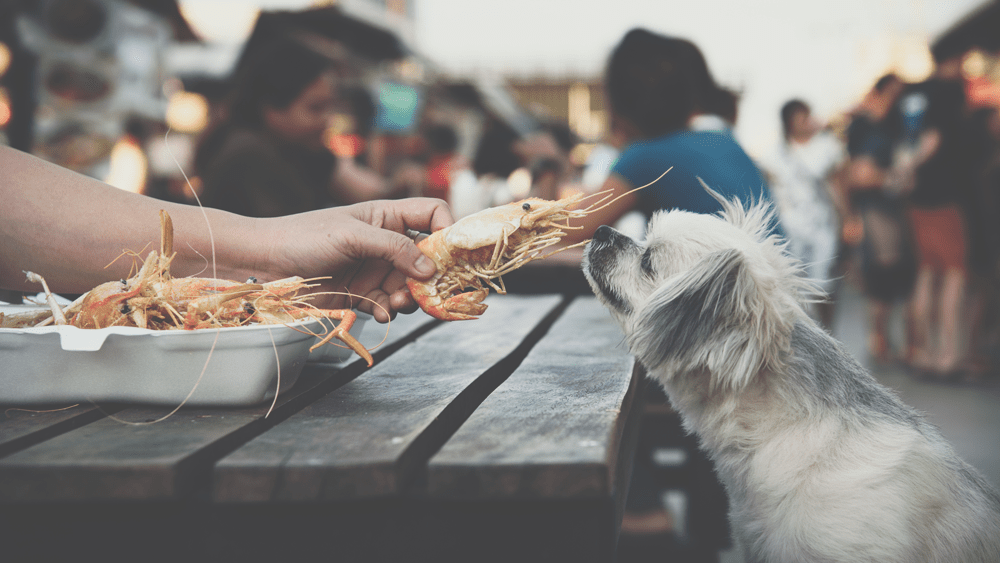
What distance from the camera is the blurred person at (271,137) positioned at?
12.8 ft

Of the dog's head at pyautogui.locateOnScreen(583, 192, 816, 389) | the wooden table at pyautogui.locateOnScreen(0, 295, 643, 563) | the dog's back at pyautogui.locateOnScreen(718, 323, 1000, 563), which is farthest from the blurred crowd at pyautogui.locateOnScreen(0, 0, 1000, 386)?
the wooden table at pyautogui.locateOnScreen(0, 295, 643, 563)

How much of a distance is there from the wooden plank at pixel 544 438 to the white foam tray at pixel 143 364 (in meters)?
0.43

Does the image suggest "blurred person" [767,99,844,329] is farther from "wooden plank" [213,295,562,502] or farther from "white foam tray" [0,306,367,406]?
"white foam tray" [0,306,367,406]

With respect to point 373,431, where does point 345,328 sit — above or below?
above

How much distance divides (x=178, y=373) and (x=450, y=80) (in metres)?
20.4

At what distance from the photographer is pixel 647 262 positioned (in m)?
1.96

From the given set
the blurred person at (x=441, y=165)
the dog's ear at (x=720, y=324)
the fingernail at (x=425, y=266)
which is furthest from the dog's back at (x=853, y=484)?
the blurred person at (x=441, y=165)

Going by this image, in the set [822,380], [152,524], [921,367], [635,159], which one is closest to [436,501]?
[152,524]

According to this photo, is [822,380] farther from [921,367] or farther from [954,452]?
[921,367]

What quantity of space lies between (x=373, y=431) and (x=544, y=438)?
0.30 m

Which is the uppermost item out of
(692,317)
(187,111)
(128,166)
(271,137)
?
(187,111)

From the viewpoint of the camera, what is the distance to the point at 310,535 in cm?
111

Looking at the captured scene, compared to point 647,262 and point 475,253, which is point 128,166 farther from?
point 647,262

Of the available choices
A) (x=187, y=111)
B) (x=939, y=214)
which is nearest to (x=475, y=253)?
(x=939, y=214)
